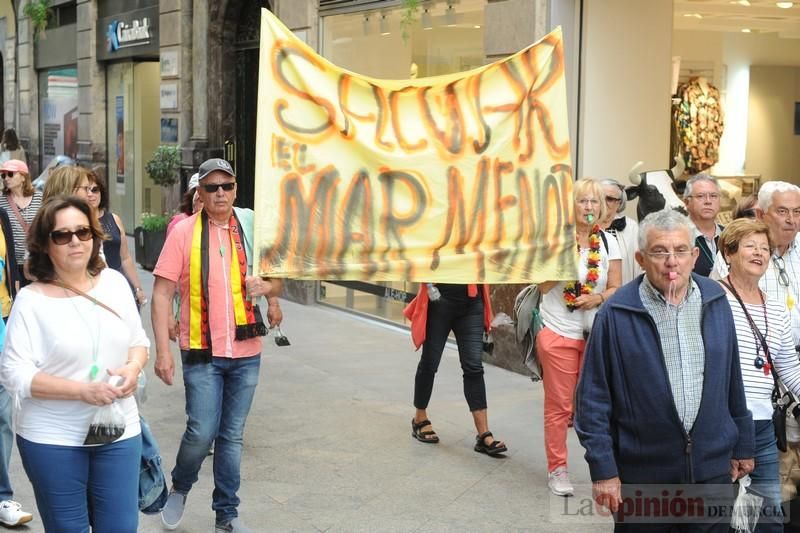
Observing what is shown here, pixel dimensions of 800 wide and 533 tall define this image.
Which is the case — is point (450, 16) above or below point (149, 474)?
above

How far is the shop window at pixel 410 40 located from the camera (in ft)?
34.7

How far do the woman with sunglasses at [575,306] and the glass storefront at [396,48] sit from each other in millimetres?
4329

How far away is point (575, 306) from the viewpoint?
617 centimetres

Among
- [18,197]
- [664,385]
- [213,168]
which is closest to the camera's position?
[664,385]

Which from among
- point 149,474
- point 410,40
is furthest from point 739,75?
point 149,474

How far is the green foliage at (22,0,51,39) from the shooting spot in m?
24.1

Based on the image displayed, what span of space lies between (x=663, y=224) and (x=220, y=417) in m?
2.50

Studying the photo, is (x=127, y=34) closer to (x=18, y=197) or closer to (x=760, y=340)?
(x=18, y=197)

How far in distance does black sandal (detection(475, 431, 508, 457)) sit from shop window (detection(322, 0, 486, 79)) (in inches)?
171

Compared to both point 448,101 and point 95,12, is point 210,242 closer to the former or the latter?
point 448,101

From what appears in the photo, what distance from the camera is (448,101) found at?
579 cm

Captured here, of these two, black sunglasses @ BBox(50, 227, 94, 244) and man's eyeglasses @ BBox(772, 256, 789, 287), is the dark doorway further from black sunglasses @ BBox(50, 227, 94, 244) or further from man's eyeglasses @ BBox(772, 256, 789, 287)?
black sunglasses @ BBox(50, 227, 94, 244)

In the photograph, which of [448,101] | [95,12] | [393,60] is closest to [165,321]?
[448,101]

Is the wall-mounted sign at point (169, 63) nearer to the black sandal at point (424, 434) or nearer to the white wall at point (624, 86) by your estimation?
the white wall at point (624, 86)
